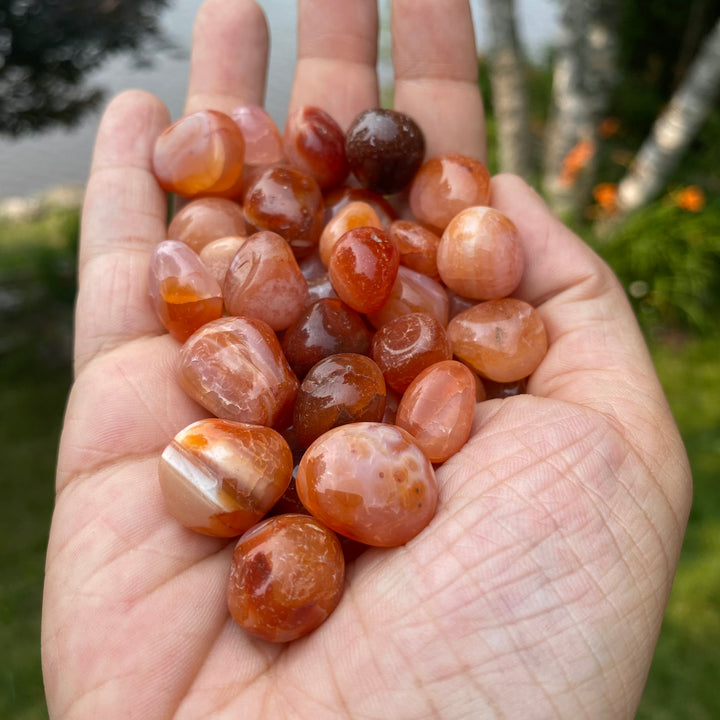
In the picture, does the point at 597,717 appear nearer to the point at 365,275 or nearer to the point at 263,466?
the point at 263,466

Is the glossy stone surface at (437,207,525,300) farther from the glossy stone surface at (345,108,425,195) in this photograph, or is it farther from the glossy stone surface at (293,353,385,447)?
the glossy stone surface at (293,353,385,447)

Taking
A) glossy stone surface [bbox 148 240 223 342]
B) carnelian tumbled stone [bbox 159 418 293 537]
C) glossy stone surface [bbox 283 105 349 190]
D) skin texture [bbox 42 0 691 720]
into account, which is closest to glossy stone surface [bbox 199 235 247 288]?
glossy stone surface [bbox 148 240 223 342]

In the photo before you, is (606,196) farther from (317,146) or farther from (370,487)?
(370,487)

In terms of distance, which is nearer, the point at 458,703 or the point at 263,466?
the point at 458,703

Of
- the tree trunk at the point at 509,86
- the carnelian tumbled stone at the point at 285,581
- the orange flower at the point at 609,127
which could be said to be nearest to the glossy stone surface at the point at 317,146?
the carnelian tumbled stone at the point at 285,581

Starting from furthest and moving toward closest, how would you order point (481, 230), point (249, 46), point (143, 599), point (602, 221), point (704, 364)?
point (602, 221), point (704, 364), point (249, 46), point (481, 230), point (143, 599)

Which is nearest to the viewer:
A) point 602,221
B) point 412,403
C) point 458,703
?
point 458,703

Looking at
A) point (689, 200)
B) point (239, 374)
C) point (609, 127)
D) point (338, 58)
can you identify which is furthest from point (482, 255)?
point (609, 127)

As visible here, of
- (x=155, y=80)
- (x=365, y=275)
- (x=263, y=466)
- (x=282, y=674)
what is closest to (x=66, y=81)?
(x=155, y=80)
